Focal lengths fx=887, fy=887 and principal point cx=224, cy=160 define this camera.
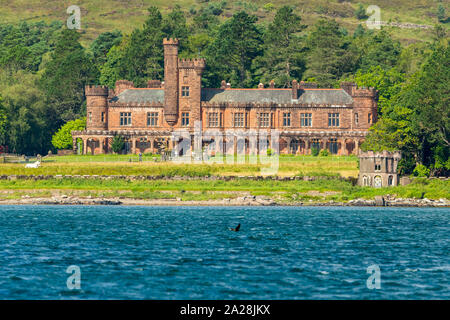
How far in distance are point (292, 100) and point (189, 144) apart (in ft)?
48.0

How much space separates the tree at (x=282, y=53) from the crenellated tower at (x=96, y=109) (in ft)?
97.8

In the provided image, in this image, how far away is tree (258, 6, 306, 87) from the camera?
138 metres

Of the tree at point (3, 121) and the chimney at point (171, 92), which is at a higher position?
the chimney at point (171, 92)

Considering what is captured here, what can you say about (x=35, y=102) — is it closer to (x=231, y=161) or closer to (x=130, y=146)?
(x=130, y=146)

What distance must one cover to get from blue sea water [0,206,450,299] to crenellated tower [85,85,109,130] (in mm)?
38861

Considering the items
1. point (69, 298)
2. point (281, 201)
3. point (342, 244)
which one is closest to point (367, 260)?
point (342, 244)

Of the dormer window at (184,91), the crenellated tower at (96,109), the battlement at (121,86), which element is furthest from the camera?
the battlement at (121,86)

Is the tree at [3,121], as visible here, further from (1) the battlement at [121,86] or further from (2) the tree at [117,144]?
(1) the battlement at [121,86]

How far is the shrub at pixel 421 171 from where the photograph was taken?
87062 millimetres

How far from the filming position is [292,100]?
380 ft

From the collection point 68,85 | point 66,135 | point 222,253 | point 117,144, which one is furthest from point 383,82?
point 222,253
